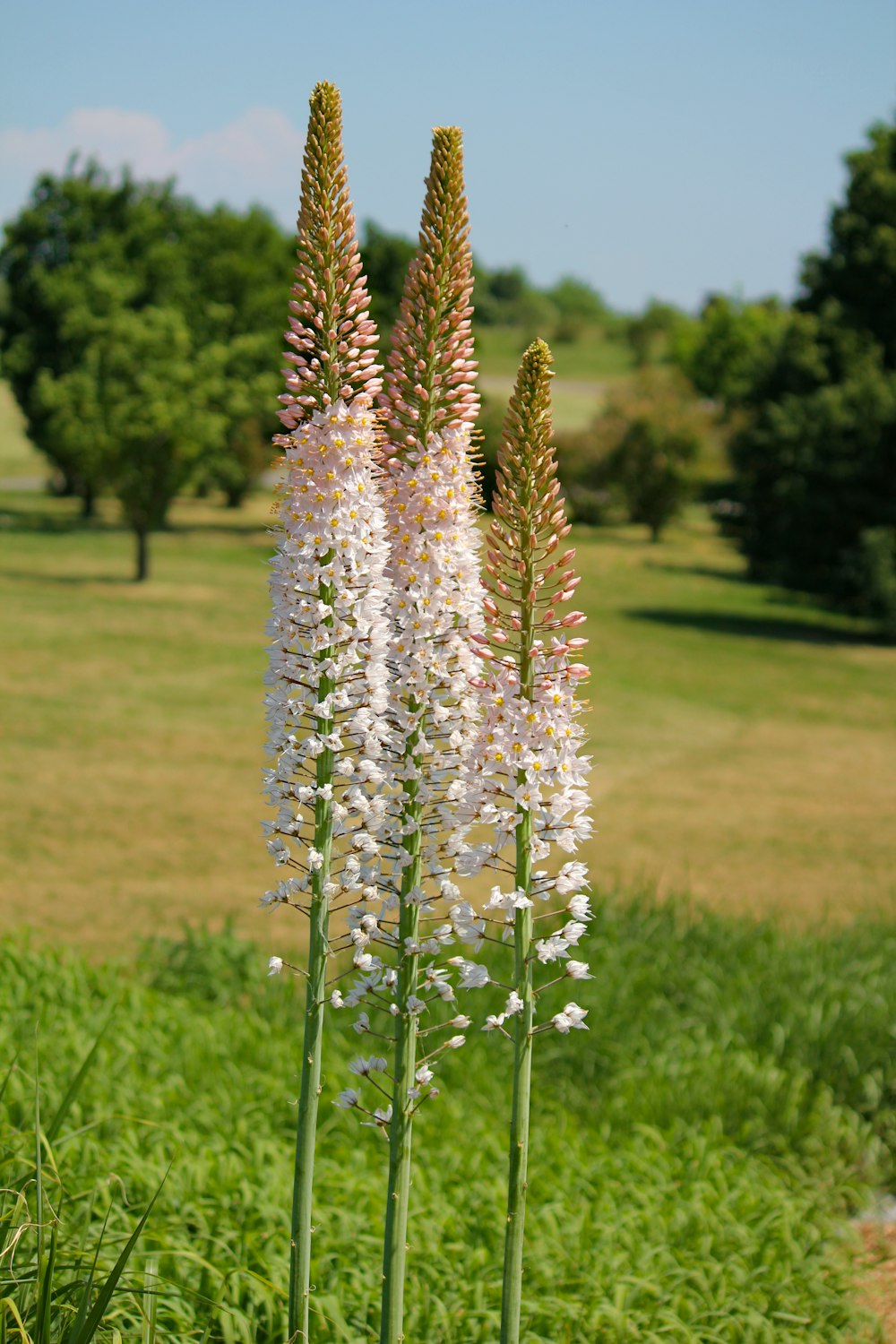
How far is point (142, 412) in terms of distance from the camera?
38219mm

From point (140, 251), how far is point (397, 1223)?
53.7 m

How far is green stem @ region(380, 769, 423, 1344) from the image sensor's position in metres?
4.34

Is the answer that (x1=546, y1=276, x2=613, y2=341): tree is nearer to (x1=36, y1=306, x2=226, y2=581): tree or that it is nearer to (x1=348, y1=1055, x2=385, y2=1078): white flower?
(x1=36, y1=306, x2=226, y2=581): tree

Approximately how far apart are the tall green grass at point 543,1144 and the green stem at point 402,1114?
63cm

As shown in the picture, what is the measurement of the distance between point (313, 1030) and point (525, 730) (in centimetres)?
120

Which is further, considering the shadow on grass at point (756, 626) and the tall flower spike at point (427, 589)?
the shadow on grass at point (756, 626)

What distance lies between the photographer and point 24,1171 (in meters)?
5.94

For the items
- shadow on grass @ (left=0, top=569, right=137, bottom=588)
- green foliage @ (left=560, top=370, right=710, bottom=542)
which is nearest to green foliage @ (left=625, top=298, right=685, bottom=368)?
green foliage @ (left=560, top=370, right=710, bottom=542)

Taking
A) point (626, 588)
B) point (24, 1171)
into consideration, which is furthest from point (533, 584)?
point (626, 588)

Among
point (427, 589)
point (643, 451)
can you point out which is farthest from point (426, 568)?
point (643, 451)

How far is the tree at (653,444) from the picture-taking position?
5525 cm

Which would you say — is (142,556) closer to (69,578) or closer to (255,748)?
(69,578)

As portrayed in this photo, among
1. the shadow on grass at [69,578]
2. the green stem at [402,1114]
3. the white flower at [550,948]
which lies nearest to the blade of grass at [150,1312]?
the green stem at [402,1114]

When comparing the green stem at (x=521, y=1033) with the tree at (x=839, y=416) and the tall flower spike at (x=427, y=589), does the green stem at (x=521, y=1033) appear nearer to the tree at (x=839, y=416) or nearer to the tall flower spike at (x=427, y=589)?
the tall flower spike at (x=427, y=589)
